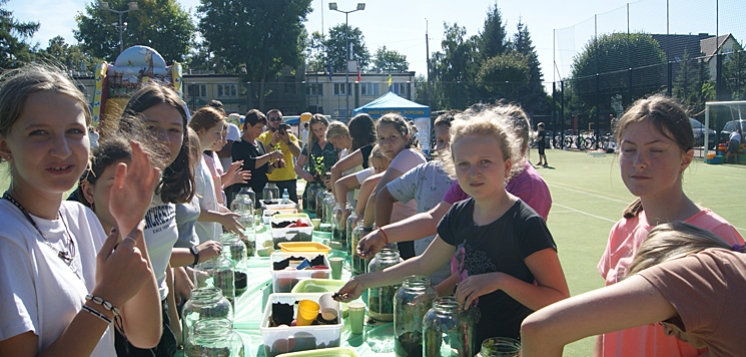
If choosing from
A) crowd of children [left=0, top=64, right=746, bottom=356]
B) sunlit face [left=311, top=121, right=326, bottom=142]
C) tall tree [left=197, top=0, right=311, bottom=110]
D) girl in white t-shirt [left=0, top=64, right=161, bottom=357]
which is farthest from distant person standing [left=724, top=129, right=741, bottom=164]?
tall tree [left=197, top=0, right=311, bottom=110]

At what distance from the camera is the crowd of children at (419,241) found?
3.23ft

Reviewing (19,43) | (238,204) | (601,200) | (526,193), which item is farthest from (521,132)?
(19,43)

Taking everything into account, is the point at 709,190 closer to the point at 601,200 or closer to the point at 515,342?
the point at 601,200

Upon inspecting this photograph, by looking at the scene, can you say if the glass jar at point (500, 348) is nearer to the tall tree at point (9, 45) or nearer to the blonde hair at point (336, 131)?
the blonde hair at point (336, 131)

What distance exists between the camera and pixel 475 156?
2150mm

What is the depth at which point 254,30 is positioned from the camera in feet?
149

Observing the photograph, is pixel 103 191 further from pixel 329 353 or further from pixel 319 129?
pixel 319 129

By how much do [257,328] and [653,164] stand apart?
6.59ft

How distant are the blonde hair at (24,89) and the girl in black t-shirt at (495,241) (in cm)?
141

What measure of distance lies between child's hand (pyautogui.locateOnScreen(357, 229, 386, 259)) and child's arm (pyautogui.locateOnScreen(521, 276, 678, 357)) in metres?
1.85

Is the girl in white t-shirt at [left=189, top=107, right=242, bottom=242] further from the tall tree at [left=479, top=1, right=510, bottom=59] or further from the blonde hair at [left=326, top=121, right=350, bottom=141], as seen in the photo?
the tall tree at [left=479, top=1, right=510, bottom=59]

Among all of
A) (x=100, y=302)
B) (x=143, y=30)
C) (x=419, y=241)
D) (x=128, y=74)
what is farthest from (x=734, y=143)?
(x=143, y=30)

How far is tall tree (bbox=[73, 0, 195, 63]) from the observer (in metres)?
47.5

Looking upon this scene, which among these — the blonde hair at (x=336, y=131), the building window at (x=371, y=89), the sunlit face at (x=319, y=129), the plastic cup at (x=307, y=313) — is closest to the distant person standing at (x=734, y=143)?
the sunlit face at (x=319, y=129)
